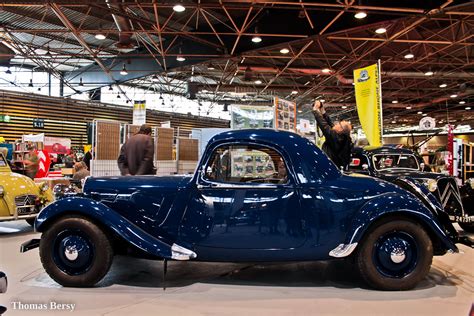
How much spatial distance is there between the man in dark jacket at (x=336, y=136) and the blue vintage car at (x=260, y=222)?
63.5 inches

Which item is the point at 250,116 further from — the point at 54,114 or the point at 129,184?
the point at 54,114

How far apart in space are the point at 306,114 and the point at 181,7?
17.5m

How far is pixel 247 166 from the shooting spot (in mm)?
4133

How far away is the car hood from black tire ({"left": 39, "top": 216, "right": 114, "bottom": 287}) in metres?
0.37

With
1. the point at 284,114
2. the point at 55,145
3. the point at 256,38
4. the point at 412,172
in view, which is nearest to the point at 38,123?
the point at 55,145

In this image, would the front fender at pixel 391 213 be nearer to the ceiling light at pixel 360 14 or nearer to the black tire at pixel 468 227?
the black tire at pixel 468 227

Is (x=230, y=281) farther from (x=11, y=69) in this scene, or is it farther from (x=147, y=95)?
(x=147, y=95)

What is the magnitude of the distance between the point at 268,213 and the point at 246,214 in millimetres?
198

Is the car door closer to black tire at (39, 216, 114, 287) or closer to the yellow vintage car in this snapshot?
black tire at (39, 216, 114, 287)

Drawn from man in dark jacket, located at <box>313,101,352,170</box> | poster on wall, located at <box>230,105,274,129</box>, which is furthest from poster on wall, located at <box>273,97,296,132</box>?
man in dark jacket, located at <box>313,101,352,170</box>

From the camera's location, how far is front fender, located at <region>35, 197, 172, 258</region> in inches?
135

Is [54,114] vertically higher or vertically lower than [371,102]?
higher

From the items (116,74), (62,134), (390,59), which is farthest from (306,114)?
(62,134)

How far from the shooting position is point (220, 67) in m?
18.2
